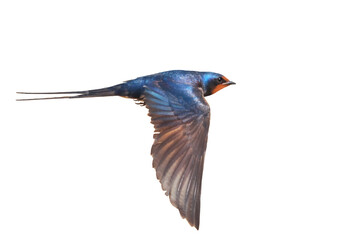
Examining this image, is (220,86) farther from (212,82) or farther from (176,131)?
(176,131)

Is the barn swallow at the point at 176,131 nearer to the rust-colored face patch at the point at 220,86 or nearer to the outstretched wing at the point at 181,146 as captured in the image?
the outstretched wing at the point at 181,146

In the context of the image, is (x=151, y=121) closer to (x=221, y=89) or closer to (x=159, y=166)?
(x=159, y=166)

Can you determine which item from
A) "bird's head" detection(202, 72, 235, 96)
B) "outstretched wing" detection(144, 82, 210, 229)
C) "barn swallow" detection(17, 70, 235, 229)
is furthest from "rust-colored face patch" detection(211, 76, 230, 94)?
"outstretched wing" detection(144, 82, 210, 229)

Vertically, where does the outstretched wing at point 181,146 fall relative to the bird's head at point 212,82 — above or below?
below

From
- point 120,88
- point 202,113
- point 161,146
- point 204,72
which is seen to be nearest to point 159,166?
point 161,146

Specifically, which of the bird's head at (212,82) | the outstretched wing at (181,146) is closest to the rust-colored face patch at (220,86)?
the bird's head at (212,82)

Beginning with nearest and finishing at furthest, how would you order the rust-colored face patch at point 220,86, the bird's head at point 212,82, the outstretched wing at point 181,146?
the outstretched wing at point 181,146, the bird's head at point 212,82, the rust-colored face patch at point 220,86
